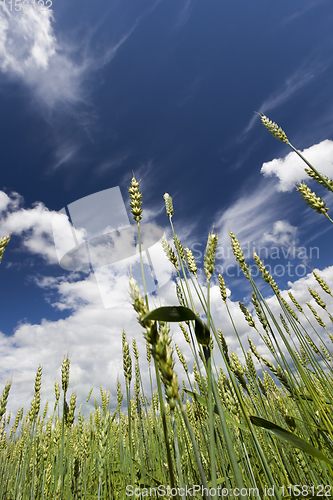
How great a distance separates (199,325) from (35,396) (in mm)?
3441

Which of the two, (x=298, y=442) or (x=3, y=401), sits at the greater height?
(x=3, y=401)

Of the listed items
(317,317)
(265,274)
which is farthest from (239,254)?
(317,317)

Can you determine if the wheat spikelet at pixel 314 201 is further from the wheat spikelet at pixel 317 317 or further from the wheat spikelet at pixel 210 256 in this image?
the wheat spikelet at pixel 317 317

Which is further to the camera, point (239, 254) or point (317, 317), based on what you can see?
point (317, 317)

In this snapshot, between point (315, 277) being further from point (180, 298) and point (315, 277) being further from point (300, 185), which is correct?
point (180, 298)

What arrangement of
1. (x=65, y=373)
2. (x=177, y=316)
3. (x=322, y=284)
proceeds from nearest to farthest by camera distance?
Result: (x=177, y=316), (x=65, y=373), (x=322, y=284)

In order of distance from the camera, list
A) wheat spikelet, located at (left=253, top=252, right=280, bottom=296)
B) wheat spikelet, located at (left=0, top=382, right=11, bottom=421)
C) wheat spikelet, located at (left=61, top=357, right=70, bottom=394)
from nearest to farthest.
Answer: wheat spikelet, located at (left=61, top=357, right=70, bottom=394) < wheat spikelet, located at (left=253, top=252, right=280, bottom=296) < wheat spikelet, located at (left=0, top=382, right=11, bottom=421)

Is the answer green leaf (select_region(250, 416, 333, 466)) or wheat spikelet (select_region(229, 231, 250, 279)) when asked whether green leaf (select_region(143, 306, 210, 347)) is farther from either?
wheat spikelet (select_region(229, 231, 250, 279))

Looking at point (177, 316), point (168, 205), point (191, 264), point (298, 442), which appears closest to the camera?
point (177, 316)

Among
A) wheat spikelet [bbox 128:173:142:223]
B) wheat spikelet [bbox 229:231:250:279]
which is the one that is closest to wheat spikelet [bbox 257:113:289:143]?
wheat spikelet [bbox 229:231:250:279]

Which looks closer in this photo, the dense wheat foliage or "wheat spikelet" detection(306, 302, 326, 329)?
the dense wheat foliage

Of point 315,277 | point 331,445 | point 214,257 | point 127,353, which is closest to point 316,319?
point 315,277

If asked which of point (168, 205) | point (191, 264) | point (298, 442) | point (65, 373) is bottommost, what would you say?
point (298, 442)

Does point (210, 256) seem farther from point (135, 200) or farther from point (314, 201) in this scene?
point (314, 201)
